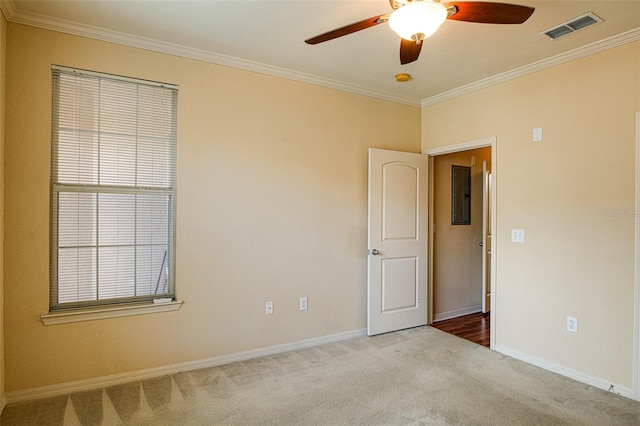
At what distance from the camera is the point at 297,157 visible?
11.6 feet

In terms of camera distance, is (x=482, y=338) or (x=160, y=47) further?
(x=482, y=338)

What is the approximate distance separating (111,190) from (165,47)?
120cm

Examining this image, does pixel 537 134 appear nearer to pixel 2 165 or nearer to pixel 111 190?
pixel 111 190

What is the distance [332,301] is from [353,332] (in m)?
0.44

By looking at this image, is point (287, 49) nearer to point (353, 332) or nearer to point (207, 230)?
point (207, 230)

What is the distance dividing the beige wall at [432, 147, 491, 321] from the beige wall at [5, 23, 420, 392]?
0.78 metres

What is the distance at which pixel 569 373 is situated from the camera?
2.96 meters

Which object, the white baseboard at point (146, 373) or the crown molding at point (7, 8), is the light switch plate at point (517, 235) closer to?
the white baseboard at point (146, 373)

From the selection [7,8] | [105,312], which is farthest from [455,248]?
[7,8]

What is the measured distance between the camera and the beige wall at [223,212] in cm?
252

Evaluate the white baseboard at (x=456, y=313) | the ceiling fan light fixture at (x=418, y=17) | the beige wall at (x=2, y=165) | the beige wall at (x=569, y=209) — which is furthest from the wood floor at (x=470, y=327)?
the beige wall at (x=2, y=165)

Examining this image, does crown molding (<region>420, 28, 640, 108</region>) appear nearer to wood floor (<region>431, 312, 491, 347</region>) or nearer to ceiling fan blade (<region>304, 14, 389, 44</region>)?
ceiling fan blade (<region>304, 14, 389, 44</region>)

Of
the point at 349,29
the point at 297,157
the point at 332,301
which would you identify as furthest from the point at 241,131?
the point at 332,301

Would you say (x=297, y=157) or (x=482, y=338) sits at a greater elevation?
(x=297, y=157)
